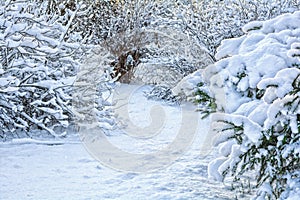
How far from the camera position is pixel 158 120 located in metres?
6.83

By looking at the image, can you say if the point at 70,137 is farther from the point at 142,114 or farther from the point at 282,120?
the point at 282,120

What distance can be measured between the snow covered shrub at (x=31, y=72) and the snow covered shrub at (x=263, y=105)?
6.88 ft

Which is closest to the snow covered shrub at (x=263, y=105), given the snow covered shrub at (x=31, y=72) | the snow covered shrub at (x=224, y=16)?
the snow covered shrub at (x=31, y=72)

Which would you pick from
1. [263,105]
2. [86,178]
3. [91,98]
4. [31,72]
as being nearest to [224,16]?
[91,98]

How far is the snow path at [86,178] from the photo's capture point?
12.2 ft

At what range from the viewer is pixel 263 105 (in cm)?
308

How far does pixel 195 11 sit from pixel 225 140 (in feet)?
20.1

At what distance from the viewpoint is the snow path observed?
3709mm

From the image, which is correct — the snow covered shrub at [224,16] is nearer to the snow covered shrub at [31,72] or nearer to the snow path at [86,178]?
the snow covered shrub at [31,72]

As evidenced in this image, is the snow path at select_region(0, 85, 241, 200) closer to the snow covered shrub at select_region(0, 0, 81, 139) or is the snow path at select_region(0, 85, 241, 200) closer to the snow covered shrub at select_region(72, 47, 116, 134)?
the snow covered shrub at select_region(0, 0, 81, 139)

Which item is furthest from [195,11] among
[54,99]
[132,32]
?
[54,99]

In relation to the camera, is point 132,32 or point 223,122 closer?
point 223,122

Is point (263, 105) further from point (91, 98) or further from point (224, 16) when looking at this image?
point (224, 16)

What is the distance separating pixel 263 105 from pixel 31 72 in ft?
9.93
